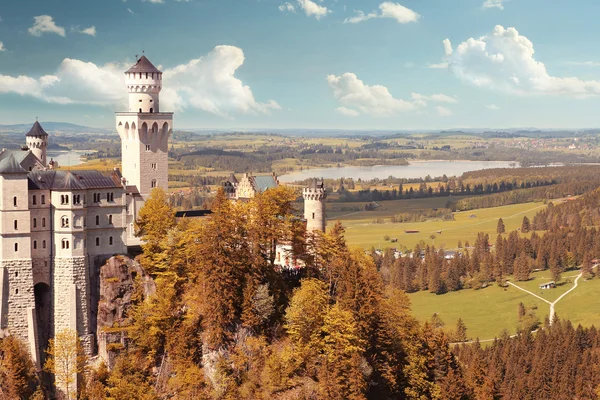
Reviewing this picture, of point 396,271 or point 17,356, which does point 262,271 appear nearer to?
point 17,356

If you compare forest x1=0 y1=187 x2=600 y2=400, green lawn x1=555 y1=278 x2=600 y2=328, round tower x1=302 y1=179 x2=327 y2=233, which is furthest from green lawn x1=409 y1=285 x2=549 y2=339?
round tower x1=302 y1=179 x2=327 y2=233

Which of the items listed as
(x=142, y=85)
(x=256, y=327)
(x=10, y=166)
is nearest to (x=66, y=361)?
(x=256, y=327)

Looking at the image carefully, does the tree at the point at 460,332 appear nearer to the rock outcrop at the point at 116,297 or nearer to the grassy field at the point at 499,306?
the grassy field at the point at 499,306

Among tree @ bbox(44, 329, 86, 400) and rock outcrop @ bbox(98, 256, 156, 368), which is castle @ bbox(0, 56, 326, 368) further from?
tree @ bbox(44, 329, 86, 400)

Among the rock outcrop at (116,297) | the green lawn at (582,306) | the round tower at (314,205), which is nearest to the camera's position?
the rock outcrop at (116,297)

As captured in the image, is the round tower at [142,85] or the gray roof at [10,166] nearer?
the gray roof at [10,166]

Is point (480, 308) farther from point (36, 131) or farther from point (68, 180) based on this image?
point (68, 180)

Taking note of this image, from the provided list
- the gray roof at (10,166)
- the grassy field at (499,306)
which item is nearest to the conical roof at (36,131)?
the gray roof at (10,166)
